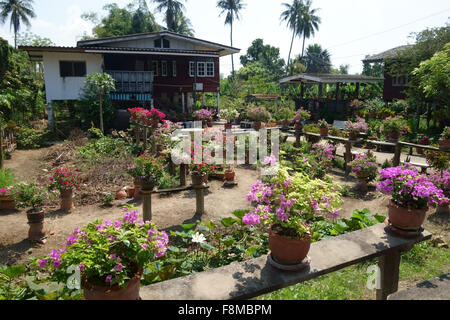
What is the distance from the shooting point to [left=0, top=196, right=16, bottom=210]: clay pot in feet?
25.6

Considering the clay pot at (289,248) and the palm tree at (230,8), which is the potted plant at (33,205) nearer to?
the clay pot at (289,248)

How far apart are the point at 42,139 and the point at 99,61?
21.7ft

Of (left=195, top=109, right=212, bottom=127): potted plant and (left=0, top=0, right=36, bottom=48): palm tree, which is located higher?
(left=0, top=0, right=36, bottom=48): palm tree

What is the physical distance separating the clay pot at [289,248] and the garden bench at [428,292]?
0.75 metres

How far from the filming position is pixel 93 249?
2447 millimetres

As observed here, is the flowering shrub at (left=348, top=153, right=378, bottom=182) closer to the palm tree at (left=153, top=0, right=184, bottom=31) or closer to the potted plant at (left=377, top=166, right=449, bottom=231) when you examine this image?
the potted plant at (left=377, top=166, right=449, bottom=231)

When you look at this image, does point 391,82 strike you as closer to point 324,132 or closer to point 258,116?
point 258,116

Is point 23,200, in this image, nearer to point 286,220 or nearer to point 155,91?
point 286,220

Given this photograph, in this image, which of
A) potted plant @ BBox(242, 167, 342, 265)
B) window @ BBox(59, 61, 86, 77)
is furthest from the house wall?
potted plant @ BBox(242, 167, 342, 265)

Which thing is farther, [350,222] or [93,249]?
[350,222]

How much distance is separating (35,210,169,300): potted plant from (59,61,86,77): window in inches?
761

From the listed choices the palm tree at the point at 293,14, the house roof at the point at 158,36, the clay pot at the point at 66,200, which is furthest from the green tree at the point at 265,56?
the clay pot at the point at 66,200

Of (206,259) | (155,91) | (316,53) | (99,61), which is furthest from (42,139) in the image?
(316,53)

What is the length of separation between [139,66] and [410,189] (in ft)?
77.2
